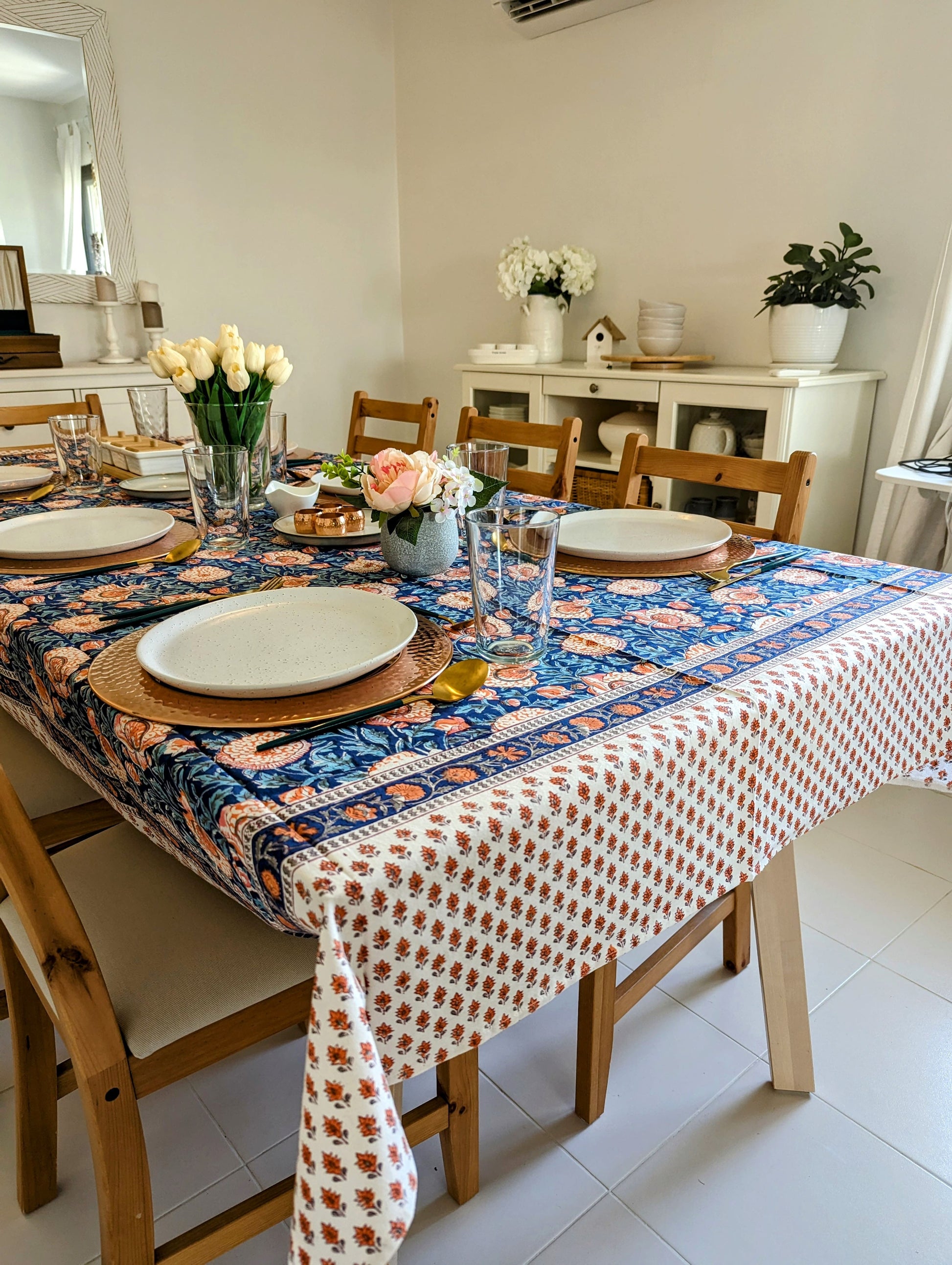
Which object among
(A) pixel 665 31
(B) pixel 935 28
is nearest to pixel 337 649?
(B) pixel 935 28

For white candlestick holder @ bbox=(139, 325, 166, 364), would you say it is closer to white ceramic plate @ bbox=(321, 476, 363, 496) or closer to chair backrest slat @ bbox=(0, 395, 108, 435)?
chair backrest slat @ bbox=(0, 395, 108, 435)

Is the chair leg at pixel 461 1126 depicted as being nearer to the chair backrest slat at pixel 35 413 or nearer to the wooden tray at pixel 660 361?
the chair backrest slat at pixel 35 413

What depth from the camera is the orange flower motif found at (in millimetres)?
660

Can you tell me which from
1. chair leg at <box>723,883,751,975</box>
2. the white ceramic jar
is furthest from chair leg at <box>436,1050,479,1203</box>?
the white ceramic jar

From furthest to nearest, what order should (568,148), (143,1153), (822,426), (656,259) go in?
1. (568,148)
2. (656,259)
3. (822,426)
4. (143,1153)

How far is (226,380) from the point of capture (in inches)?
56.4

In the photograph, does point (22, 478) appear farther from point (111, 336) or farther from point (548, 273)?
point (548, 273)

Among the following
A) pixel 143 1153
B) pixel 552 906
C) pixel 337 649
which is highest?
pixel 337 649

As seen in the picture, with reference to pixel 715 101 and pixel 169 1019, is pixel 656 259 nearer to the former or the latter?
pixel 715 101

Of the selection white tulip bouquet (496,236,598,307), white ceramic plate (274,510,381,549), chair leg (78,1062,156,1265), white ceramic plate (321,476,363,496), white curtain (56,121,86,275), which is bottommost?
chair leg (78,1062,156,1265)

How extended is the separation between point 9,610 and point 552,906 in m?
0.78

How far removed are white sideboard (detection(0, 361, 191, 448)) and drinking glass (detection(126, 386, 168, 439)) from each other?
109cm

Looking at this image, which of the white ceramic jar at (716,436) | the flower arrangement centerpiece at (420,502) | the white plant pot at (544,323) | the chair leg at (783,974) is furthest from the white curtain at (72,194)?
the chair leg at (783,974)

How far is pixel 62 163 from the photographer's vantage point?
3.18m
